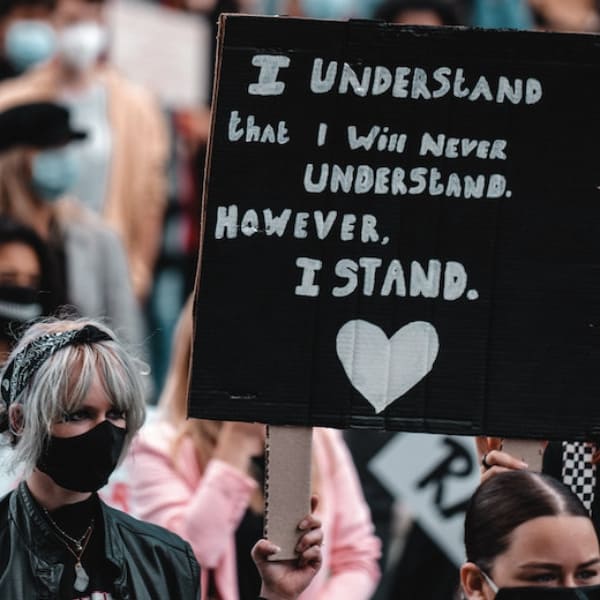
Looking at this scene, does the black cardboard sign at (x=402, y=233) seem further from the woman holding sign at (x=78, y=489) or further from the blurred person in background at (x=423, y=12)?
the blurred person in background at (x=423, y=12)

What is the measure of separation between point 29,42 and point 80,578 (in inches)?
226

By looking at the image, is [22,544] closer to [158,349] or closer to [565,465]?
[565,465]

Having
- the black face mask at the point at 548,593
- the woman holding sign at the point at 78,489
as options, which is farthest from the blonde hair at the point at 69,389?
the black face mask at the point at 548,593

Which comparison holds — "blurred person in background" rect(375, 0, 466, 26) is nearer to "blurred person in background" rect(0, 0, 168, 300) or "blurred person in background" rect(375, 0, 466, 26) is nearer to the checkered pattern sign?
"blurred person in background" rect(0, 0, 168, 300)

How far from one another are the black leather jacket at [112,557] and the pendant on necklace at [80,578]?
0.14ft

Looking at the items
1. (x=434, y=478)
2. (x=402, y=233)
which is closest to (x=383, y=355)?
(x=402, y=233)

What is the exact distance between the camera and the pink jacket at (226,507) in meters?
6.50

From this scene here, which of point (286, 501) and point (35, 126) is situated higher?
point (35, 126)

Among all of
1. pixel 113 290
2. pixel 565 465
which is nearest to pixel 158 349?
pixel 113 290

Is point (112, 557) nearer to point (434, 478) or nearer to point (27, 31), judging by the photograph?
point (434, 478)

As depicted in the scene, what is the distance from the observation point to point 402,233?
5215 millimetres

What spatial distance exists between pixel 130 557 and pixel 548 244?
1.18m

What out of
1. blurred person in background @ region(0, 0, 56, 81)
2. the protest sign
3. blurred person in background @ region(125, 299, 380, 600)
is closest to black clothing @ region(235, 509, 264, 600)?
blurred person in background @ region(125, 299, 380, 600)

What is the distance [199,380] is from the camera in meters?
5.19
